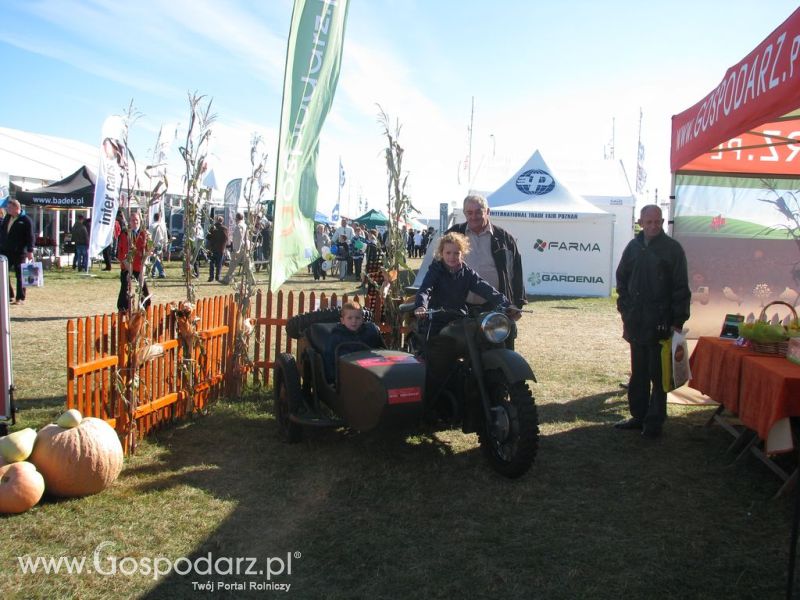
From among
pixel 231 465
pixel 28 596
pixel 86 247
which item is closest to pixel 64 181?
pixel 86 247

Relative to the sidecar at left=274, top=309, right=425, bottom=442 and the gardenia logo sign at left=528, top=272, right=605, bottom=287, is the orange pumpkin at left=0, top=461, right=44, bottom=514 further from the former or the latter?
the gardenia logo sign at left=528, top=272, right=605, bottom=287

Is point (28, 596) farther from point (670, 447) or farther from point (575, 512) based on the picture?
point (670, 447)

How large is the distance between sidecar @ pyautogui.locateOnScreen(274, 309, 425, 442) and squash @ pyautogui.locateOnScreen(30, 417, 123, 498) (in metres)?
1.42

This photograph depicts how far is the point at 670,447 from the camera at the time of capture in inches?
215

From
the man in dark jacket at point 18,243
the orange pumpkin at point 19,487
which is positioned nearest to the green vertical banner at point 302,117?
the orange pumpkin at point 19,487

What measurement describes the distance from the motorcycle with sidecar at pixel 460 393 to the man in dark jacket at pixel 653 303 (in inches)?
63.3

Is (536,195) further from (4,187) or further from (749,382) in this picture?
(4,187)

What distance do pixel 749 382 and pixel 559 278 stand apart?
13620mm

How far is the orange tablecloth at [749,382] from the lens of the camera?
4.15 metres

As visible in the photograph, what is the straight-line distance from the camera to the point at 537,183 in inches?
715

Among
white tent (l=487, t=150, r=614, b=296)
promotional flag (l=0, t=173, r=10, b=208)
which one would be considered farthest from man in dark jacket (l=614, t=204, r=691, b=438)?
promotional flag (l=0, t=173, r=10, b=208)

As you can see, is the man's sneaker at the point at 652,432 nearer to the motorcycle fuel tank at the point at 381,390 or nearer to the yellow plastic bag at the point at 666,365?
the yellow plastic bag at the point at 666,365

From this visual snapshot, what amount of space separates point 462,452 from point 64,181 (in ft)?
68.6

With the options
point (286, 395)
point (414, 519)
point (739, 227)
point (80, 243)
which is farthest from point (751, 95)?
point (80, 243)
